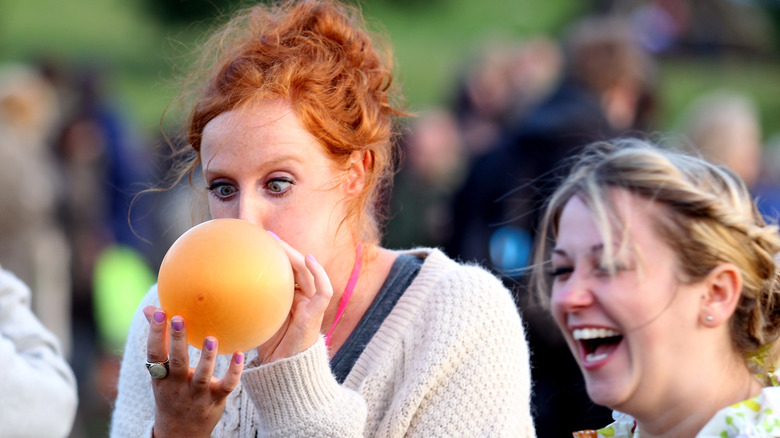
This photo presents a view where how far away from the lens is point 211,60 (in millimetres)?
2730

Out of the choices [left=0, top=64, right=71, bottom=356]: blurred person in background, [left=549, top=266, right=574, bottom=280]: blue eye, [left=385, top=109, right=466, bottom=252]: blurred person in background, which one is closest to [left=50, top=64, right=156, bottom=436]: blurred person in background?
[left=0, top=64, right=71, bottom=356]: blurred person in background

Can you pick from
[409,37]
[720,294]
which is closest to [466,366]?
[720,294]

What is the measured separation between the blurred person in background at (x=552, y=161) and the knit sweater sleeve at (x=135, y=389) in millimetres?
Result: 1936

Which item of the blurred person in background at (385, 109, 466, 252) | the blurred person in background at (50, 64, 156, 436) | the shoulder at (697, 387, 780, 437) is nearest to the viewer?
the shoulder at (697, 387, 780, 437)

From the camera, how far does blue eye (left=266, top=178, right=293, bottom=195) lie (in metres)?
2.34

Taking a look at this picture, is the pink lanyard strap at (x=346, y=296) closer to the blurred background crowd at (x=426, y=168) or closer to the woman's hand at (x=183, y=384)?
the woman's hand at (x=183, y=384)

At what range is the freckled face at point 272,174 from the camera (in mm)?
2322

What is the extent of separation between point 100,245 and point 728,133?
4778 millimetres

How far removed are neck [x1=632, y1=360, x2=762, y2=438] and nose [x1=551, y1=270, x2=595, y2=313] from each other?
287 mm

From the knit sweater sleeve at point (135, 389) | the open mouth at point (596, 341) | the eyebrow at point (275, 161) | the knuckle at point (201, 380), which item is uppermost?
the eyebrow at point (275, 161)

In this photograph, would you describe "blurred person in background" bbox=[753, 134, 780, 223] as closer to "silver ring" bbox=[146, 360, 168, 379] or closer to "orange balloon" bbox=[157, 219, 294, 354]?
"orange balloon" bbox=[157, 219, 294, 354]

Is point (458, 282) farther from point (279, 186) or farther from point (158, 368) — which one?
point (158, 368)

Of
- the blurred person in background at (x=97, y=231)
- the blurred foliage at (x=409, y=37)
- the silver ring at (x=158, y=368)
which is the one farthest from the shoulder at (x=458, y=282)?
the blurred foliage at (x=409, y=37)

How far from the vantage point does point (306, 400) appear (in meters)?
2.24
